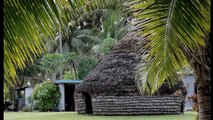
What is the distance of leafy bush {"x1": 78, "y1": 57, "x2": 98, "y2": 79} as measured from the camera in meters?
26.8

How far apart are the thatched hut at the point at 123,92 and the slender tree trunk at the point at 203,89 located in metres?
9.89

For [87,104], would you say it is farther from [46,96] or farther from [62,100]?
[62,100]

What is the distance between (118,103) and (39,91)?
8.04 m

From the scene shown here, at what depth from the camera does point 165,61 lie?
395 centimetres

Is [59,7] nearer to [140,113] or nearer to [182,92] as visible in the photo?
[140,113]

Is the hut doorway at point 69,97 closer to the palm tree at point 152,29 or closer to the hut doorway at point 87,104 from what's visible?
the hut doorway at point 87,104

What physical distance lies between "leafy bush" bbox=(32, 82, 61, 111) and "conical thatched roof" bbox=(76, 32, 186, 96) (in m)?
5.15

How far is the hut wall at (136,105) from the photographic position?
49.8 feet

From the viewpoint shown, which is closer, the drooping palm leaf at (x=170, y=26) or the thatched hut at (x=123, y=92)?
the drooping palm leaf at (x=170, y=26)

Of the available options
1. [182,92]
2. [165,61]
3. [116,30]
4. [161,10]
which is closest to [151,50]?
[165,61]

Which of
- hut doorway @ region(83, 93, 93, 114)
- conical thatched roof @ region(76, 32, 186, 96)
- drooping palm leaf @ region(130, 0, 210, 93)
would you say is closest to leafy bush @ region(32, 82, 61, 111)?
hut doorway @ region(83, 93, 93, 114)

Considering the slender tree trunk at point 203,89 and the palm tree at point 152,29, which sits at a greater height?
the palm tree at point 152,29

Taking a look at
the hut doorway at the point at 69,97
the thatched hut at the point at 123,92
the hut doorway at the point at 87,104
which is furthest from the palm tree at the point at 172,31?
the hut doorway at the point at 69,97

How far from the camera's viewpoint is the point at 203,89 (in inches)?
187
